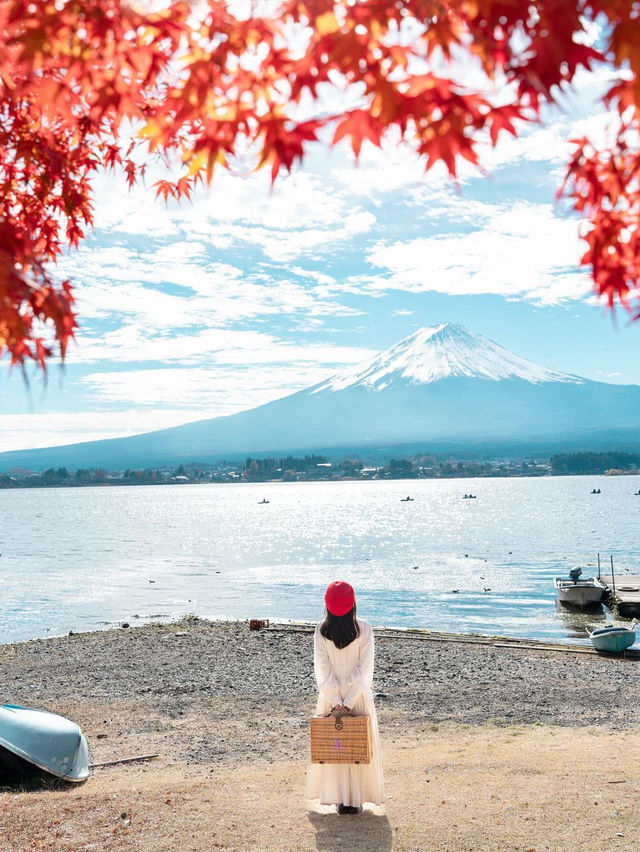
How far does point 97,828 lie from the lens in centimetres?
754

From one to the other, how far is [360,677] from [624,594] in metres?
38.2

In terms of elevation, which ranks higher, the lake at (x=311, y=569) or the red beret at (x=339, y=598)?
the red beret at (x=339, y=598)

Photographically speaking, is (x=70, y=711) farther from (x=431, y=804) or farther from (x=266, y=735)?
(x=431, y=804)

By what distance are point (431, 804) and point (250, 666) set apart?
13381mm

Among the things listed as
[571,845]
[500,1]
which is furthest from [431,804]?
[500,1]

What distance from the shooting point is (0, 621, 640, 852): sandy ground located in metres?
7.35

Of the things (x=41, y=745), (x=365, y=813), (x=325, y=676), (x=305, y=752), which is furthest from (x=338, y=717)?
(x=305, y=752)

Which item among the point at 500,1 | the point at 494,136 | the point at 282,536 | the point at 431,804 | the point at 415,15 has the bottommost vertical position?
the point at 282,536

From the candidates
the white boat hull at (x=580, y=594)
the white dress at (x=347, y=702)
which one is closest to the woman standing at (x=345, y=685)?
the white dress at (x=347, y=702)

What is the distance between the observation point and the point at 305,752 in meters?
11.6

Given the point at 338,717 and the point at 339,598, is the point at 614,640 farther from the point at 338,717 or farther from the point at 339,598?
the point at 339,598

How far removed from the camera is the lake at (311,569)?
39312mm

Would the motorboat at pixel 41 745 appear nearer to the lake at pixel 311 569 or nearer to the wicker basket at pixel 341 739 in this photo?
the wicker basket at pixel 341 739

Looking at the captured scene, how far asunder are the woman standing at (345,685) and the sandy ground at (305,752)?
241 mm
